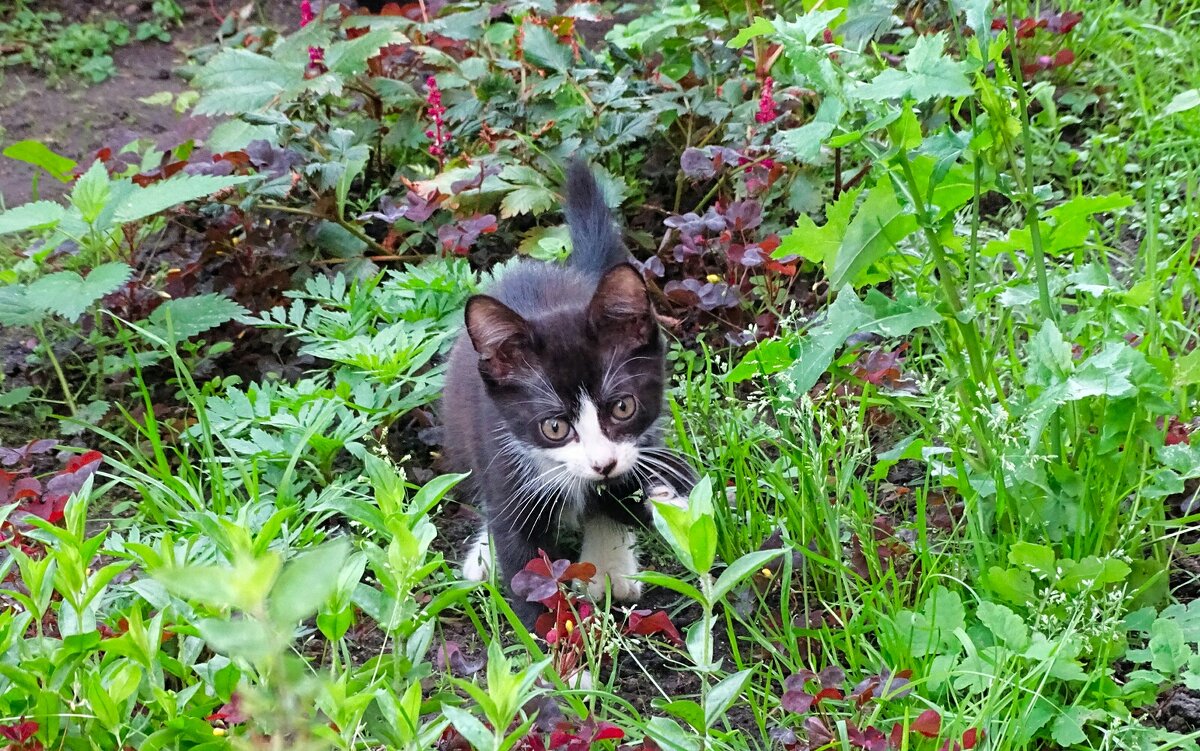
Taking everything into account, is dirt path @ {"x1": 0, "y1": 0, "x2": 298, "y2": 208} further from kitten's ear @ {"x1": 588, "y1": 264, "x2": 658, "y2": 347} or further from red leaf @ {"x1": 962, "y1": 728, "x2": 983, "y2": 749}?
red leaf @ {"x1": 962, "y1": 728, "x2": 983, "y2": 749}

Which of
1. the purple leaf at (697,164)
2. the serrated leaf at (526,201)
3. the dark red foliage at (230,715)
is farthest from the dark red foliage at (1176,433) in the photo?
the serrated leaf at (526,201)

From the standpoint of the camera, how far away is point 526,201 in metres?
3.20

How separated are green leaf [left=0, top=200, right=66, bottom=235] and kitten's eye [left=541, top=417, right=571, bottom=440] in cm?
140

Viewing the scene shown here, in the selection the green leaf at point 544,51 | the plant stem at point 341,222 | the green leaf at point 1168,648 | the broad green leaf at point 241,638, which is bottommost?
the plant stem at point 341,222

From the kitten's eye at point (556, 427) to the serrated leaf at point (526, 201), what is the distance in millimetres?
957

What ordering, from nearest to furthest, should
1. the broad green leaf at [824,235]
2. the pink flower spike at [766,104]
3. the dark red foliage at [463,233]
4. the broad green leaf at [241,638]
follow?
the broad green leaf at [241,638] → the broad green leaf at [824,235] → the dark red foliage at [463,233] → the pink flower spike at [766,104]

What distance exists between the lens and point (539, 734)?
70.0 inches

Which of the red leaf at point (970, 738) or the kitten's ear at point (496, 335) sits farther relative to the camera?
the kitten's ear at point (496, 335)

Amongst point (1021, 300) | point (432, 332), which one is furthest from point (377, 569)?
point (432, 332)

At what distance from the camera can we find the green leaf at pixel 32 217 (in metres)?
2.83

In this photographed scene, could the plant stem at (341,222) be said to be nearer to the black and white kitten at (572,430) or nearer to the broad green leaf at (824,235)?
the black and white kitten at (572,430)

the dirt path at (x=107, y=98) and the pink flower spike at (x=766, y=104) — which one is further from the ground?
the pink flower spike at (x=766, y=104)

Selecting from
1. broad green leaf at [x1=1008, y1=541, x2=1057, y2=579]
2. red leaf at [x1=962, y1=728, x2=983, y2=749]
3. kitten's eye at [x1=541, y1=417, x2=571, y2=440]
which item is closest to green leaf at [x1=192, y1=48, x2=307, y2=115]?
kitten's eye at [x1=541, y1=417, x2=571, y2=440]

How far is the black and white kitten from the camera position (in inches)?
92.4
